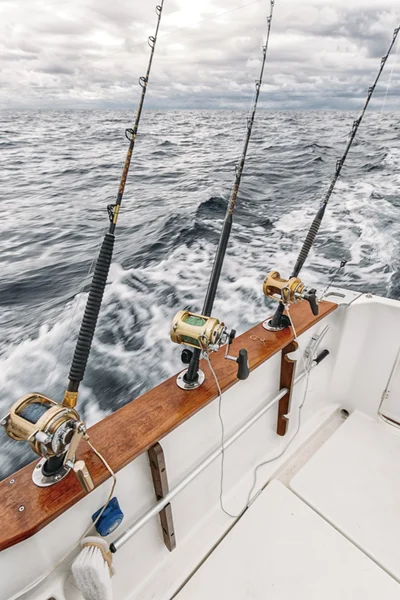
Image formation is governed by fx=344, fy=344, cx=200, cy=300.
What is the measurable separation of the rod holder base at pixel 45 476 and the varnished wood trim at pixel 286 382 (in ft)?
3.33

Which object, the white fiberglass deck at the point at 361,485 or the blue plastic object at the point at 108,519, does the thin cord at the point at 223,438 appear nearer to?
the white fiberglass deck at the point at 361,485

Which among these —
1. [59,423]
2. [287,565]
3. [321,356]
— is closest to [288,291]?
[321,356]

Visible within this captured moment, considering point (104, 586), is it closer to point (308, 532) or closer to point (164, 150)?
point (308, 532)

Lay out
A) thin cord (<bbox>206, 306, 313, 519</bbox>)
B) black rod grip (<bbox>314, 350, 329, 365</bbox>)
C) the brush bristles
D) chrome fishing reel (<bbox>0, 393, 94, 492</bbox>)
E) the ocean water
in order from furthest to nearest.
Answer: the ocean water < black rod grip (<bbox>314, 350, 329, 365</bbox>) < thin cord (<bbox>206, 306, 313, 519</bbox>) < the brush bristles < chrome fishing reel (<bbox>0, 393, 94, 492</bbox>)

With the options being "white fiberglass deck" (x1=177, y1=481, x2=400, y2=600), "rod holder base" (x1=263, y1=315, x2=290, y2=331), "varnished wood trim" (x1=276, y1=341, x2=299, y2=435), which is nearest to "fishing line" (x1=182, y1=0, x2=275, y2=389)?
"rod holder base" (x1=263, y1=315, x2=290, y2=331)

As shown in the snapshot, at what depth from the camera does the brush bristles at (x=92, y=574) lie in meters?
0.89

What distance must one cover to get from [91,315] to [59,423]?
0.98 ft

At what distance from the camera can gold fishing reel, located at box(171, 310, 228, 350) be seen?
41.8 inches

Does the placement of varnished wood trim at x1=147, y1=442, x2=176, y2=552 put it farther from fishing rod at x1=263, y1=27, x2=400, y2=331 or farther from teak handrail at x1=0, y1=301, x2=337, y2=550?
fishing rod at x1=263, y1=27, x2=400, y2=331

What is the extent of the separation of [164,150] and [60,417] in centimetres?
1147

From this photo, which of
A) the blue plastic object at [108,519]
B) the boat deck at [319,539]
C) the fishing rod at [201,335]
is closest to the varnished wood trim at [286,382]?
the boat deck at [319,539]

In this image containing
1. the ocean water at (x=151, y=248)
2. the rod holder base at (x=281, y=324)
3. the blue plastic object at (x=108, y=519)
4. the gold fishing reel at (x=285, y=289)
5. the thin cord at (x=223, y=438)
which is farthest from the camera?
the ocean water at (x=151, y=248)

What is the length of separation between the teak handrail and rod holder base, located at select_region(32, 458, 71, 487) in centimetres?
1

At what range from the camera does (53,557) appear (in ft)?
3.13
